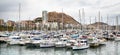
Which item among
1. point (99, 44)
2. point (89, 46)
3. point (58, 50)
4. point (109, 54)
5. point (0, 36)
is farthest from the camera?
point (0, 36)

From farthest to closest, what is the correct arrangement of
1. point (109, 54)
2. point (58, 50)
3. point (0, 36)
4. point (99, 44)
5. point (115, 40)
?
1. point (115, 40)
2. point (0, 36)
3. point (99, 44)
4. point (58, 50)
5. point (109, 54)

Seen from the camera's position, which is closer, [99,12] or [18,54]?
[18,54]

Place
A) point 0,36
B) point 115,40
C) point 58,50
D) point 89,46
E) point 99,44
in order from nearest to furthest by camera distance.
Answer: point 58,50, point 89,46, point 99,44, point 0,36, point 115,40

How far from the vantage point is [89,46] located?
216 ft

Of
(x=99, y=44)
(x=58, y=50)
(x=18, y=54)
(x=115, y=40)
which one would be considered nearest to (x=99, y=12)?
(x=115, y=40)

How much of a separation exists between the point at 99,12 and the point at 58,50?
37.8m

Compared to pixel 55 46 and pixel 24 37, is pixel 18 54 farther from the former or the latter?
pixel 24 37

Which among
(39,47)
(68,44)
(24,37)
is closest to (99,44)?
(68,44)

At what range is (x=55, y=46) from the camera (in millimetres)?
64938

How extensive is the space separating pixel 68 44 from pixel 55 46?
368 cm

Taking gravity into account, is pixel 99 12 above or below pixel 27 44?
above

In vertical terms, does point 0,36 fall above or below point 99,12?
below

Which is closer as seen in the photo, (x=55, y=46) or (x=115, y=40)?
(x=55, y=46)

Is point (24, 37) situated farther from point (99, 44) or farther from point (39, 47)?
point (99, 44)
